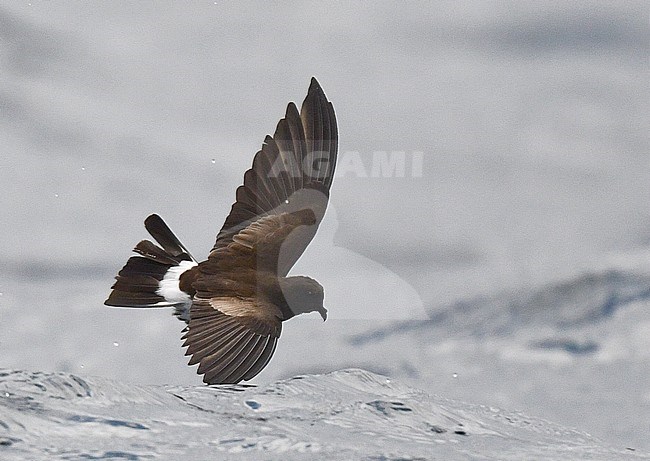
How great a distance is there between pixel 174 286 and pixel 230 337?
81 cm

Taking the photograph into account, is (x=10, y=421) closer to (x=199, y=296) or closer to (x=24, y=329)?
(x=199, y=296)

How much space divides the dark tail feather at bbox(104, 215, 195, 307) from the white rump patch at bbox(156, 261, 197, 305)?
0.6 inches

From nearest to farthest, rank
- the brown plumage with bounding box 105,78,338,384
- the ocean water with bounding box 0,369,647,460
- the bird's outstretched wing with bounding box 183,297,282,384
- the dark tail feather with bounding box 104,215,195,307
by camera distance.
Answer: the ocean water with bounding box 0,369,647,460, the bird's outstretched wing with bounding box 183,297,282,384, the brown plumage with bounding box 105,78,338,384, the dark tail feather with bounding box 104,215,195,307

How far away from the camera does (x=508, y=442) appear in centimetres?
439

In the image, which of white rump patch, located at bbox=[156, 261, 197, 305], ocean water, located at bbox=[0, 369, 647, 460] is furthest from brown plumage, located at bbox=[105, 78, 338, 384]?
ocean water, located at bbox=[0, 369, 647, 460]

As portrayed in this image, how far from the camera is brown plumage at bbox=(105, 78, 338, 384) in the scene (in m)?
5.20

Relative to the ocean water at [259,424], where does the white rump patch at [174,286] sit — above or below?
above

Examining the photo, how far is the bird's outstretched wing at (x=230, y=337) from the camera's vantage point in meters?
4.55

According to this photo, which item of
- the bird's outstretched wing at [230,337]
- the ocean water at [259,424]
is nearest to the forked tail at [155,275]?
the bird's outstretched wing at [230,337]

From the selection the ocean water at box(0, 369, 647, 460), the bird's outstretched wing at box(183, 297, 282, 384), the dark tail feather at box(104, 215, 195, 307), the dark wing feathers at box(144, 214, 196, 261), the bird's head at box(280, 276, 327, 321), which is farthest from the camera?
the dark wing feathers at box(144, 214, 196, 261)

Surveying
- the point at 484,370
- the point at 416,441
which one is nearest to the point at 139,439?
the point at 416,441

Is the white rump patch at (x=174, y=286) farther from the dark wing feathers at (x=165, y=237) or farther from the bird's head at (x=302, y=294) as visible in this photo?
the bird's head at (x=302, y=294)

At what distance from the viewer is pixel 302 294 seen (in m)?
5.38

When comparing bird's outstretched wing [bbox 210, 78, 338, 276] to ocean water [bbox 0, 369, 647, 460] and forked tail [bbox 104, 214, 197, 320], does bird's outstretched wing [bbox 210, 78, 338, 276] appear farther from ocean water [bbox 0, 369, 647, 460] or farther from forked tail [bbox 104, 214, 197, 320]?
ocean water [bbox 0, 369, 647, 460]
